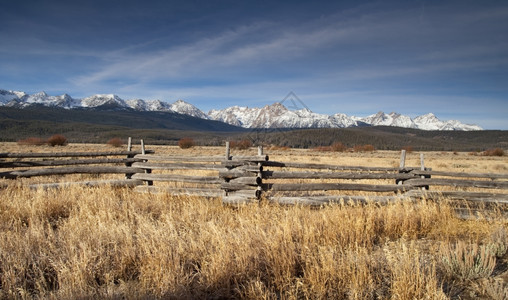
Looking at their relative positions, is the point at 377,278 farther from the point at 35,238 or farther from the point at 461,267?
the point at 35,238

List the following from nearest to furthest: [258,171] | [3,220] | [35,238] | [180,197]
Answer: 1. [35,238]
2. [3,220]
3. [258,171]
4. [180,197]

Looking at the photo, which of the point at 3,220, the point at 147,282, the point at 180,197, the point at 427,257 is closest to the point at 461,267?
the point at 427,257

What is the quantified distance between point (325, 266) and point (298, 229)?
50.6 inches

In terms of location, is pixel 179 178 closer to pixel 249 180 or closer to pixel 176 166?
pixel 176 166

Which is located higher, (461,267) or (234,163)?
(234,163)

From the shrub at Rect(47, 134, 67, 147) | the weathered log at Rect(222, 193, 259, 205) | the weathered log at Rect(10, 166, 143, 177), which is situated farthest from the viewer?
the shrub at Rect(47, 134, 67, 147)

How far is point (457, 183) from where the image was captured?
26.7 ft

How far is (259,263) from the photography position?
336cm

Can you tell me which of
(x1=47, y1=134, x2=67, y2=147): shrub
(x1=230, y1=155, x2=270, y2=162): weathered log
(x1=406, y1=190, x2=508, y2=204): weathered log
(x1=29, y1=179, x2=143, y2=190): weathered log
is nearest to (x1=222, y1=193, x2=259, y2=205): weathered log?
(x1=230, y1=155, x2=270, y2=162): weathered log

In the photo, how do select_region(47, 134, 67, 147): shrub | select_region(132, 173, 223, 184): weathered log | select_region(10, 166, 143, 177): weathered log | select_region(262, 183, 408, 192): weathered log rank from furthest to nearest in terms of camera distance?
1. select_region(47, 134, 67, 147): shrub
2. select_region(10, 166, 143, 177): weathered log
3. select_region(132, 173, 223, 184): weathered log
4. select_region(262, 183, 408, 192): weathered log

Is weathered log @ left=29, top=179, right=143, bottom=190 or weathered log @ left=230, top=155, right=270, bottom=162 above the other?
weathered log @ left=230, top=155, right=270, bottom=162

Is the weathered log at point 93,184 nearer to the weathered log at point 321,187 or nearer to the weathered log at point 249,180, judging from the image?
the weathered log at point 249,180

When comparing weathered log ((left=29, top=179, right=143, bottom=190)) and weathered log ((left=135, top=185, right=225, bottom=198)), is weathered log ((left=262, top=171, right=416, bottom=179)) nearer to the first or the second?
weathered log ((left=135, top=185, right=225, bottom=198))

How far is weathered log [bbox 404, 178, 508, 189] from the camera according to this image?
7.68 meters
